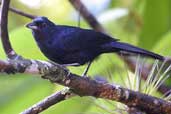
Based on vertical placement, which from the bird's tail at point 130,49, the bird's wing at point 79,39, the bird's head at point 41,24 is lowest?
the bird's tail at point 130,49

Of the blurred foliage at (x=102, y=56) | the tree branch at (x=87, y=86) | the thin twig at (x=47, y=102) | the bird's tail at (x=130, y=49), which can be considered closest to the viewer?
the tree branch at (x=87, y=86)

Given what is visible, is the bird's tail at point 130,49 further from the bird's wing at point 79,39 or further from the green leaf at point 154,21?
the green leaf at point 154,21

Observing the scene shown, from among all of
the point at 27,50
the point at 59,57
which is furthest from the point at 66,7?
the point at 59,57

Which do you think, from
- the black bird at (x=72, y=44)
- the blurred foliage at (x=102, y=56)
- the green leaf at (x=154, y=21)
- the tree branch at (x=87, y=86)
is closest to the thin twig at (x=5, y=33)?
the tree branch at (x=87, y=86)

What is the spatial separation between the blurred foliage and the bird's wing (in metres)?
0.24

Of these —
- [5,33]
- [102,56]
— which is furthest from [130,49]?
[102,56]

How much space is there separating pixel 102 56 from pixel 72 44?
0.66 metres

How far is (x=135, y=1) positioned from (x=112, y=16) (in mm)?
154

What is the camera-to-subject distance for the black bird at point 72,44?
135 cm

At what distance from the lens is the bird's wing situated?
1378mm

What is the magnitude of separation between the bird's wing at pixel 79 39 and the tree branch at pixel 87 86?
0.20 meters

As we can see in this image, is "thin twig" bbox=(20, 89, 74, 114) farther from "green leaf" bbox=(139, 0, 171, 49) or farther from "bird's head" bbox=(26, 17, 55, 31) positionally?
"green leaf" bbox=(139, 0, 171, 49)

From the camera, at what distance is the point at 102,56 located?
2035mm

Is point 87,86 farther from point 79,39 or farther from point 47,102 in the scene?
point 79,39
